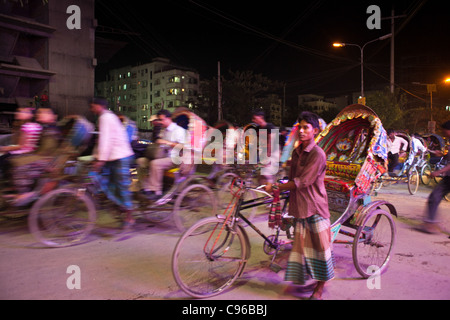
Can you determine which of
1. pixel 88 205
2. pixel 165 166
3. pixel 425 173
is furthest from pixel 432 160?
pixel 88 205

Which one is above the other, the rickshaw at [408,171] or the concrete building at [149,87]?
the concrete building at [149,87]

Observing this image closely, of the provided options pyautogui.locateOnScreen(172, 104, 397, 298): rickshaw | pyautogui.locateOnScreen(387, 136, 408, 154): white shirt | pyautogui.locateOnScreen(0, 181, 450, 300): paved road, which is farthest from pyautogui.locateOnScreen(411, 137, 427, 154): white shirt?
pyautogui.locateOnScreen(172, 104, 397, 298): rickshaw

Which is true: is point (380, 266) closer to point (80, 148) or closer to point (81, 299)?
point (81, 299)

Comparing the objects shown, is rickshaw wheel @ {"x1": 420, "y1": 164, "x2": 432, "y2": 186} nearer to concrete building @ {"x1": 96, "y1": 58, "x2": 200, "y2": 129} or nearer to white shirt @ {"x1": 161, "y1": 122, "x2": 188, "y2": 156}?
white shirt @ {"x1": 161, "y1": 122, "x2": 188, "y2": 156}

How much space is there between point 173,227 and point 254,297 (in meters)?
2.77

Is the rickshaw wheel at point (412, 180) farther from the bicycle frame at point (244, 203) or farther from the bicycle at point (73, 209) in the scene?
the bicycle frame at point (244, 203)

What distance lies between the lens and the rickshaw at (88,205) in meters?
4.63

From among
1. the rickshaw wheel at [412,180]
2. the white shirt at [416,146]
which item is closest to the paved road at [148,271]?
the rickshaw wheel at [412,180]

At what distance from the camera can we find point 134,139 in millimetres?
6652

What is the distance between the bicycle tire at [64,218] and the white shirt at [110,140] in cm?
65

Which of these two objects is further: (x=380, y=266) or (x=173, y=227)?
(x=173, y=227)

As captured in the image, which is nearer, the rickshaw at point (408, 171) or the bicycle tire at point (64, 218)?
the bicycle tire at point (64, 218)

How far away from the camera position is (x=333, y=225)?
388 cm
